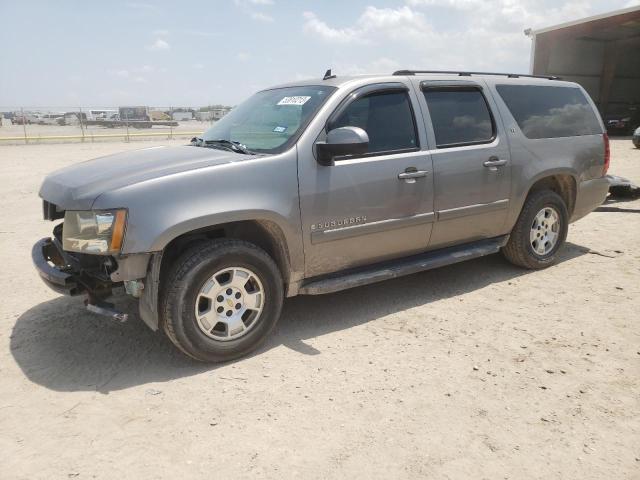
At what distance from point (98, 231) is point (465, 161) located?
2.92m

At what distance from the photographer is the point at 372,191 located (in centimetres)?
376

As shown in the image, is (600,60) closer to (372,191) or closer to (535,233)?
(535,233)

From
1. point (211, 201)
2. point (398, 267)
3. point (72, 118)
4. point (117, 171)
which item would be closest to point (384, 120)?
point (398, 267)

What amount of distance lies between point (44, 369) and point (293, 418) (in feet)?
5.59

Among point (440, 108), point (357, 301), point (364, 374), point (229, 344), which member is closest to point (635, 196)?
point (440, 108)

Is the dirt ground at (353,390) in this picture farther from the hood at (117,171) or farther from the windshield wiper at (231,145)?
the windshield wiper at (231,145)

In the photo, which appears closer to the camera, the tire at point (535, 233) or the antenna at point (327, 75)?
the antenna at point (327, 75)

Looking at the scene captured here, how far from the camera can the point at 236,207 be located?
3207mm

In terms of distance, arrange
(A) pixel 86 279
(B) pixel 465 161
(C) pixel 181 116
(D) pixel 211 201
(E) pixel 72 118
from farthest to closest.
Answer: (C) pixel 181 116, (E) pixel 72 118, (B) pixel 465 161, (A) pixel 86 279, (D) pixel 211 201

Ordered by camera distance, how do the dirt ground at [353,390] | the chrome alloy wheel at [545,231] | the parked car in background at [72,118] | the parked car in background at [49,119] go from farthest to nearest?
the parked car in background at [49,119] → the parked car in background at [72,118] → the chrome alloy wheel at [545,231] → the dirt ground at [353,390]

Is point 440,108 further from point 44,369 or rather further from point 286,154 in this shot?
point 44,369

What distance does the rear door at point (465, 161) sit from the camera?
165 inches

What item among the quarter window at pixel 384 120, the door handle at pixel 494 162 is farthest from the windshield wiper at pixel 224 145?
the door handle at pixel 494 162

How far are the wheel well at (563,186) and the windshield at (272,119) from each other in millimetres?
2620
